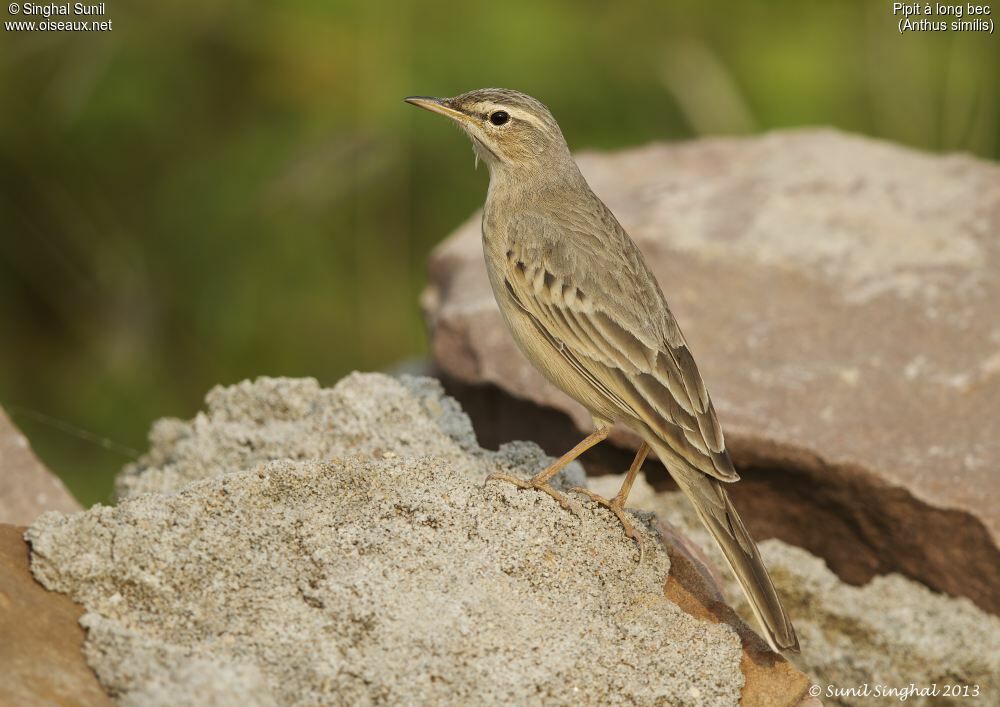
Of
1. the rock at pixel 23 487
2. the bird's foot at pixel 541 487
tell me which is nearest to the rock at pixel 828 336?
the bird's foot at pixel 541 487

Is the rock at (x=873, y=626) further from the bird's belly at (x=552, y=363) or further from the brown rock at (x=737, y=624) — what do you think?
the bird's belly at (x=552, y=363)

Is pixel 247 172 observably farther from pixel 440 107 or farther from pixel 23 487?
pixel 23 487

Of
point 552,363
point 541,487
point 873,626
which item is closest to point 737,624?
point 541,487

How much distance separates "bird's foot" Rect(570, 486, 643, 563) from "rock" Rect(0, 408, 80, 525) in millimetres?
2130

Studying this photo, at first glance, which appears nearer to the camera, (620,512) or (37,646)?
(37,646)

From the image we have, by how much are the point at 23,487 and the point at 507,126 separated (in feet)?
8.16

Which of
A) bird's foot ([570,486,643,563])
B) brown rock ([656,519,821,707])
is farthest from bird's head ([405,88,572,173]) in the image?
brown rock ([656,519,821,707])

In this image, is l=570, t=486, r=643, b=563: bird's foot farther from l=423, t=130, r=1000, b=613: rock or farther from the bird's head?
the bird's head

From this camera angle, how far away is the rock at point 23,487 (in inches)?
205

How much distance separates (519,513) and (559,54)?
20.0 feet

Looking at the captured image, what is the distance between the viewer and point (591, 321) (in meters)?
4.87

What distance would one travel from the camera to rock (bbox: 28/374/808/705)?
3480mm

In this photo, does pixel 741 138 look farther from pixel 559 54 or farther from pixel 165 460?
pixel 165 460

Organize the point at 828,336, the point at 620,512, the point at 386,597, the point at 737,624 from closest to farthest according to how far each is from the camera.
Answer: the point at 386,597
the point at 737,624
the point at 620,512
the point at 828,336
